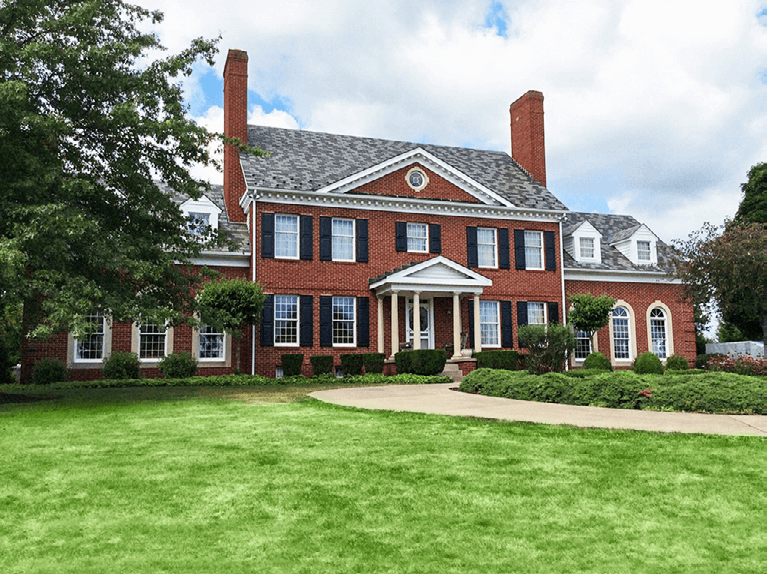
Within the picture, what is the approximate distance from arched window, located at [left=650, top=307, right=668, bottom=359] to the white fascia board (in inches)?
327

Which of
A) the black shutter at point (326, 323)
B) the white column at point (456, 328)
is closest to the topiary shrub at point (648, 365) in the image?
the white column at point (456, 328)

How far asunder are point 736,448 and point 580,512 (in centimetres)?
322

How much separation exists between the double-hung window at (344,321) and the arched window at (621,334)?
36.9 feet

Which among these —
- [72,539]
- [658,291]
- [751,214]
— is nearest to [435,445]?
[72,539]

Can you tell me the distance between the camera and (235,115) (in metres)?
25.2

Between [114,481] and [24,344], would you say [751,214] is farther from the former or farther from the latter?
[114,481]

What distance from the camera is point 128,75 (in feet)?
43.7

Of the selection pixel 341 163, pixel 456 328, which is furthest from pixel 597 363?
pixel 341 163

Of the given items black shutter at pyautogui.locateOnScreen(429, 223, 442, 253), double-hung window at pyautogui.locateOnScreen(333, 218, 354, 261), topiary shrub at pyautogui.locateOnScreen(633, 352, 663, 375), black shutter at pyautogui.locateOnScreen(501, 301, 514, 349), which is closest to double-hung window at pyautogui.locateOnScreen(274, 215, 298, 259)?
double-hung window at pyautogui.locateOnScreen(333, 218, 354, 261)

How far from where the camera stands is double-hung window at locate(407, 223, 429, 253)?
81.9ft

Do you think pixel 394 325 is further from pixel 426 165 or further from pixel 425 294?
pixel 426 165

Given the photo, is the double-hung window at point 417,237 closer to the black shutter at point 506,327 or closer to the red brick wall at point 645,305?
the black shutter at point 506,327

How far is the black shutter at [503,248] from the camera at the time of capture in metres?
25.9

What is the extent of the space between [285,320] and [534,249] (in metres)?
10.2
